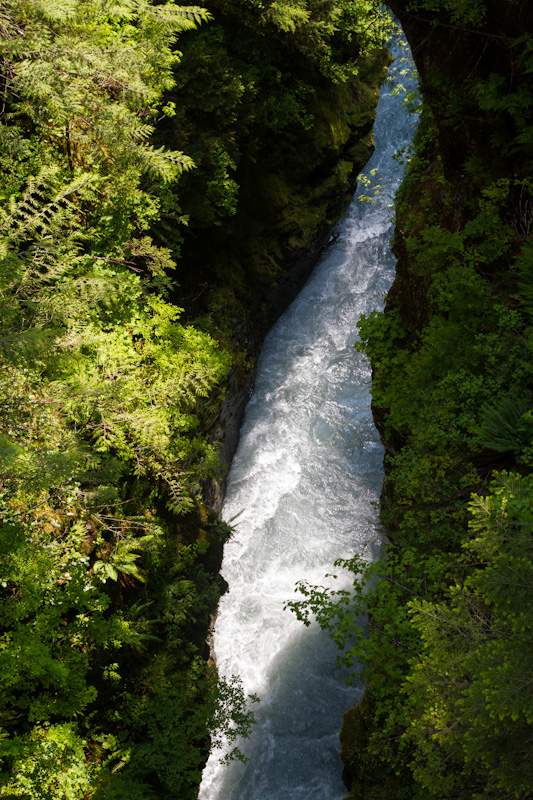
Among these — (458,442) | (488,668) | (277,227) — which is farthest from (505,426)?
(277,227)

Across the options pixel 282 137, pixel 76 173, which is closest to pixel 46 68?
pixel 76 173

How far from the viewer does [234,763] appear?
10.4m

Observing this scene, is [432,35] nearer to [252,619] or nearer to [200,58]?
[200,58]

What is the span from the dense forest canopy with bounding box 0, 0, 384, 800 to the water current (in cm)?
174

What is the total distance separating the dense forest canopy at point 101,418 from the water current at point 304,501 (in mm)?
1737

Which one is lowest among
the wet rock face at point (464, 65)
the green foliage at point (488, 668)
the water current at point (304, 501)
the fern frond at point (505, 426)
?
the water current at point (304, 501)

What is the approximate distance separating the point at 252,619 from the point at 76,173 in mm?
9941

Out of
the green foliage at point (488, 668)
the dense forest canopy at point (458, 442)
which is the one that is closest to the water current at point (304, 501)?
the dense forest canopy at point (458, 442)

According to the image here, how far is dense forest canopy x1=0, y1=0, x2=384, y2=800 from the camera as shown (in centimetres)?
638

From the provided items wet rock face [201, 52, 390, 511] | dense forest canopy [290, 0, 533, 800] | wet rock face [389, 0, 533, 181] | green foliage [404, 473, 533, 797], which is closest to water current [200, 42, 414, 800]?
wet rock face [201, 52, 390, 511]

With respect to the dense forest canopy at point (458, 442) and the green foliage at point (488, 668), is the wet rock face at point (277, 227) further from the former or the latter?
the green foliage at point (488, 668)

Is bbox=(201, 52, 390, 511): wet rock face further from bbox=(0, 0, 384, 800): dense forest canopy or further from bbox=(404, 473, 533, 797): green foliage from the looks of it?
bbox=(404, 473, 533, 797): green foliage

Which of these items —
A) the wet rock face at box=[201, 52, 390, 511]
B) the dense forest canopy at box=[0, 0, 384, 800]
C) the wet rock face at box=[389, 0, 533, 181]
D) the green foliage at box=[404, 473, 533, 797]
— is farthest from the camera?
the wet rock face at box=[201, 52, 390, 511]

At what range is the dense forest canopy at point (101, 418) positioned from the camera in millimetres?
6375
